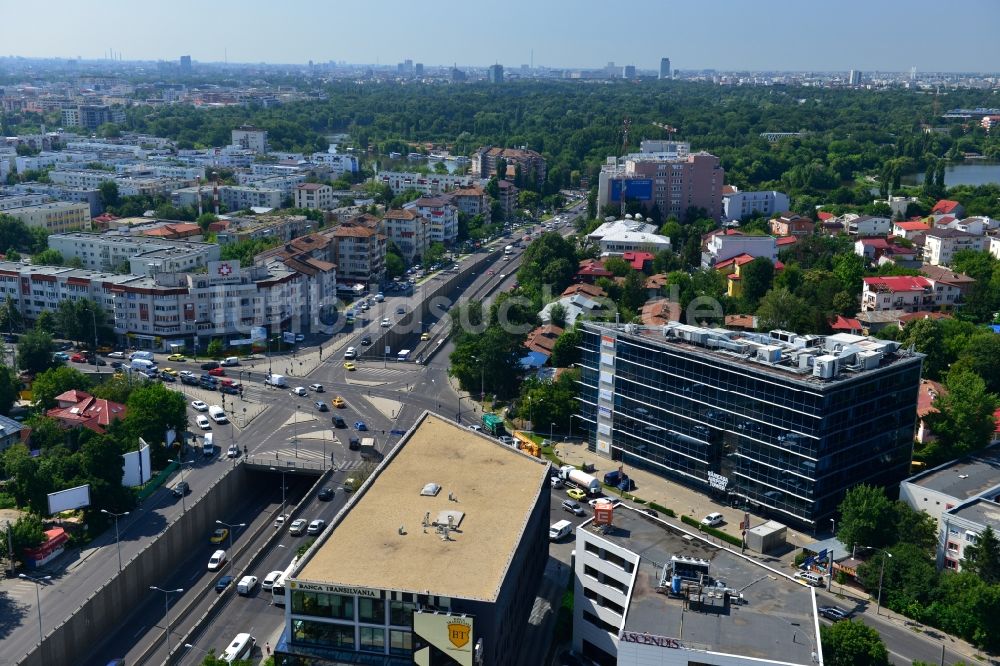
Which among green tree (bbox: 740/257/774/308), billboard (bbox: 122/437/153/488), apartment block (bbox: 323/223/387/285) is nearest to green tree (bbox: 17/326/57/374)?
billboard (bbox: 122/437/153/488)

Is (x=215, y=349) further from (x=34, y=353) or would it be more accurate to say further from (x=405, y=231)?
(x=405, y=231)

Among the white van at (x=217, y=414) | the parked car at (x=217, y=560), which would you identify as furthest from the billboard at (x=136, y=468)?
the white van at (x=217, y=414)

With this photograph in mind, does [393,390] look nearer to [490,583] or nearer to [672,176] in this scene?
[490,583]

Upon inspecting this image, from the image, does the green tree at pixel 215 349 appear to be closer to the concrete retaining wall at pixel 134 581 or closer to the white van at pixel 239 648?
the concrete retaining wall at pixel 134 581

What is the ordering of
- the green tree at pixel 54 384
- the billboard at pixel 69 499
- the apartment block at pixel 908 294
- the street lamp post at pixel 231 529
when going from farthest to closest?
the apartment block at pixel 908 294 < the green tree at pixel 54 384 < the street lamp post at pixel 231 529 < the billboard at pixel 69 499

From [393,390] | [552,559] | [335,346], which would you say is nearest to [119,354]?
[335,346]

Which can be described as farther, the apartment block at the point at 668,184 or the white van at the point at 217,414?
the apartment block at the point at 668,184

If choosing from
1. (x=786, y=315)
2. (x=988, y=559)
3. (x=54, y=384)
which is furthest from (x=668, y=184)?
(x=988, y=559)
